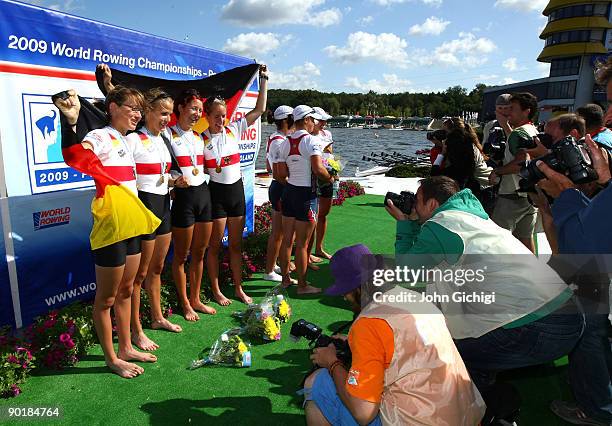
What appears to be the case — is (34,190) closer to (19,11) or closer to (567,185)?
(19,11)

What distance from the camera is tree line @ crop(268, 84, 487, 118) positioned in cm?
13475

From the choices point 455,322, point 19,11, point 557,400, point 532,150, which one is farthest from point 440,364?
point 19,11

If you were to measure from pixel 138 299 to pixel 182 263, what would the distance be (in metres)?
0.65

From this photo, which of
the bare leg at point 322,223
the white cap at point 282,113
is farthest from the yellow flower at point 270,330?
the white cap at point 282,113

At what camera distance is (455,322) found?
2627 millimetres

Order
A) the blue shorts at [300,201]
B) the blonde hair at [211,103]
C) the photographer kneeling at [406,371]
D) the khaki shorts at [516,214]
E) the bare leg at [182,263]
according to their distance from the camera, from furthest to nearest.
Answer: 1. the blue shorts at [300,201]
2. the khaki shorts at [516,214]
3. the blonde hair at [211,103]
4. the bare leg at [182,263]
5. the photographer kneeling at [406,371]

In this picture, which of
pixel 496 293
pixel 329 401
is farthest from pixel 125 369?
pixel 496 293

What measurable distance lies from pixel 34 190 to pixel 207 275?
2.04m

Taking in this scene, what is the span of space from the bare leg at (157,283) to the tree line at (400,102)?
128 metres

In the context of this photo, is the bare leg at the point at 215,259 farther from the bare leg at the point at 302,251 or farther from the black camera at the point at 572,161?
Result: the black camera at the point at 572,161

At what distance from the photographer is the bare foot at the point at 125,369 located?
3426 millimetres

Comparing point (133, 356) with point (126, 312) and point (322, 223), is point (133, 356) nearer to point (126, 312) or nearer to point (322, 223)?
point (126, 312)

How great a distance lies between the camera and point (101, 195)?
3199mm

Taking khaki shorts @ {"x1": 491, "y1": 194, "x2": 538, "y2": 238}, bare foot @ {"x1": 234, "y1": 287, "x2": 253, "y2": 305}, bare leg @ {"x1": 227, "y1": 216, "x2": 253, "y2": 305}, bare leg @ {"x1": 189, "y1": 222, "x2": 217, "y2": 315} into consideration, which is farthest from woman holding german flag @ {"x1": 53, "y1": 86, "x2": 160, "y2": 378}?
khaki shorts @ {"x1": 491, "y1": 194, "x2": 538, "y2": 238}
